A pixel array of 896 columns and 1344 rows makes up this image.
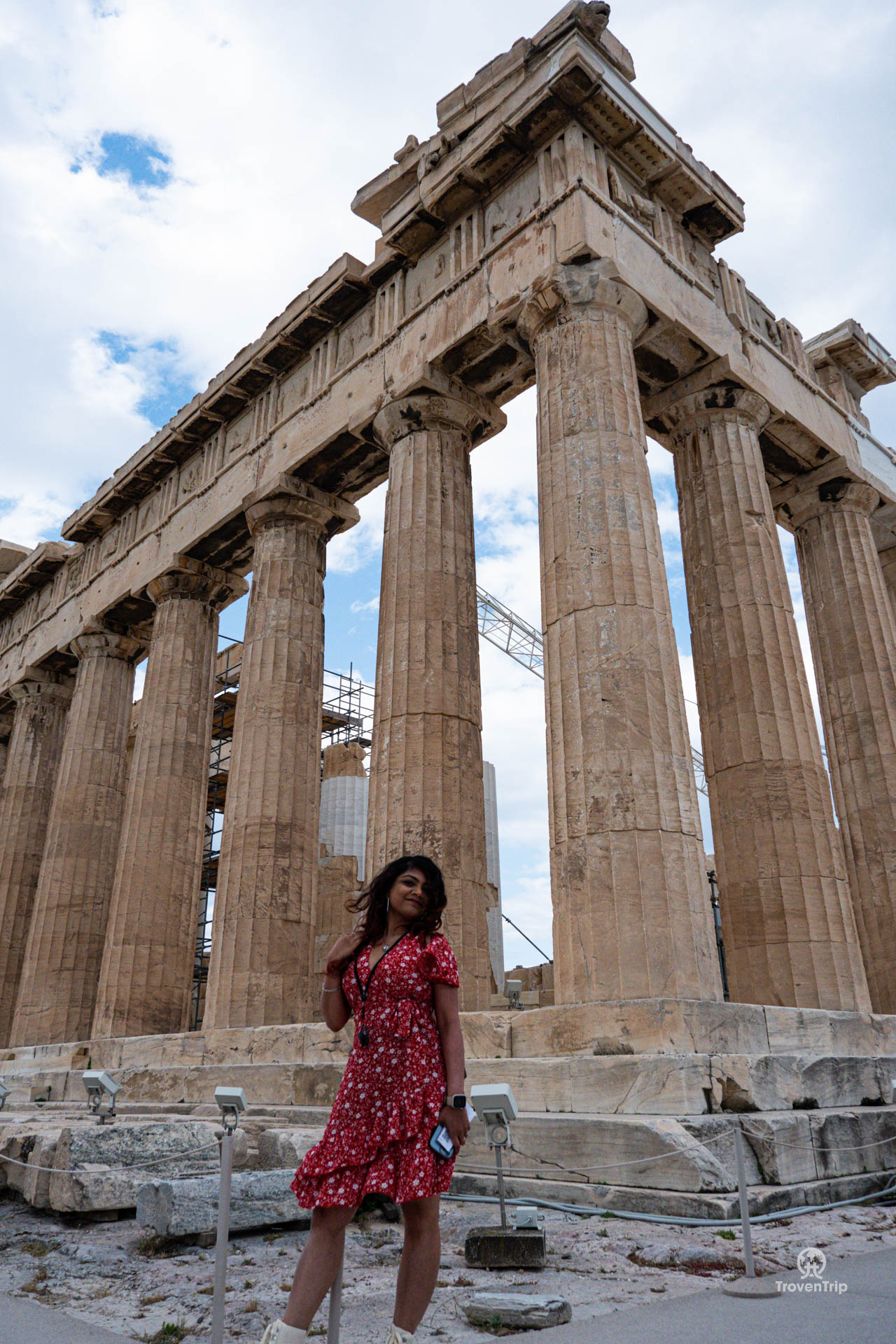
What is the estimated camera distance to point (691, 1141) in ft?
24.6

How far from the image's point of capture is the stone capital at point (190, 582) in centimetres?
2228

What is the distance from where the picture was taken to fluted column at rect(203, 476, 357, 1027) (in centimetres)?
1598

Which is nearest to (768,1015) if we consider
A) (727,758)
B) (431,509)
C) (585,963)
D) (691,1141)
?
(585,963)

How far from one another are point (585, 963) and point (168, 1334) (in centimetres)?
628

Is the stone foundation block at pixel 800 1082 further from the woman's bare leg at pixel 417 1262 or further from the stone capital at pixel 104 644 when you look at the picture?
the stone capital at pixel 104 644

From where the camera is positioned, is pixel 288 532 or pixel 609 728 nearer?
pixel 609 728

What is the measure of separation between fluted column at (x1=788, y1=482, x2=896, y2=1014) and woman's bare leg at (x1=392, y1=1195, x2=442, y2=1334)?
1420cm

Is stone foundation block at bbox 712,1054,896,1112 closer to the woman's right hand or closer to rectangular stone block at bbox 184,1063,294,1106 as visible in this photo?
the woman's right hand

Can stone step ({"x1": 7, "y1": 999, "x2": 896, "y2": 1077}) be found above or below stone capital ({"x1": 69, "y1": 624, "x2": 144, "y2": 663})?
below

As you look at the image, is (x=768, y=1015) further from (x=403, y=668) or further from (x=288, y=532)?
(x=288, y=532)

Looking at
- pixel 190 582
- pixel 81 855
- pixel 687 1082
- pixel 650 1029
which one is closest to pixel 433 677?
pixel 650 1029

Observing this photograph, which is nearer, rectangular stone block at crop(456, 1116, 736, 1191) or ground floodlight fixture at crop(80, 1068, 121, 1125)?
rectangular stone block at crop(456, 1116, 736, 1191)

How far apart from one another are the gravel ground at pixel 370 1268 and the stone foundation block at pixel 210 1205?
14 cm

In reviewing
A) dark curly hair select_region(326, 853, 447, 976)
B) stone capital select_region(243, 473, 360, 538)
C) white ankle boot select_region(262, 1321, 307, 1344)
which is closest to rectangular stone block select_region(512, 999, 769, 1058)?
dark curly hair select_region(326, 853, 447, 976)
